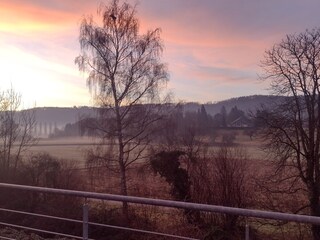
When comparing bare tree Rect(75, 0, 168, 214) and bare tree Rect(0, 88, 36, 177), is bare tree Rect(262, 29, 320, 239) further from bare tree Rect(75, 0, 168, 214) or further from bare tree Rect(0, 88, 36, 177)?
bare tree Rect(0, 88, 36, 177)

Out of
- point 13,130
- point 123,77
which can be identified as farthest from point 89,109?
point 13,130

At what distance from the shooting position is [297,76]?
26891mm

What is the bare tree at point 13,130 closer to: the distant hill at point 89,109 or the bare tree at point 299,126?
the distant hill at point 89,109

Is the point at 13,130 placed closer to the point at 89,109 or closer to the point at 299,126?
the point at 89,109

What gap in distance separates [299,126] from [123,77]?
32.9ft

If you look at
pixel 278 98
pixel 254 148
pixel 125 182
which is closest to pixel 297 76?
pixel 278 98

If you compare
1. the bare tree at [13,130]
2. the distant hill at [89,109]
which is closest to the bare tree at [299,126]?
the distant hill at [89,109]

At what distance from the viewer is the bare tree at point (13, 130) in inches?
1212

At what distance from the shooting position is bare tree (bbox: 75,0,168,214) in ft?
89.0

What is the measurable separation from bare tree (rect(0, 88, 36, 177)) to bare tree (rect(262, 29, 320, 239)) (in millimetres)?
15487

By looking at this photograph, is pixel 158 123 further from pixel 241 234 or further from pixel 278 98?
pixel 241 234

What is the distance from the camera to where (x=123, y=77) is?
2738 cm

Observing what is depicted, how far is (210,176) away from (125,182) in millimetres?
5071

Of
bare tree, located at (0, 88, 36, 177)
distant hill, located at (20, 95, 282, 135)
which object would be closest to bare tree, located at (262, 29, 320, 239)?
distant hill, located at (20, 95, 282, 135)
